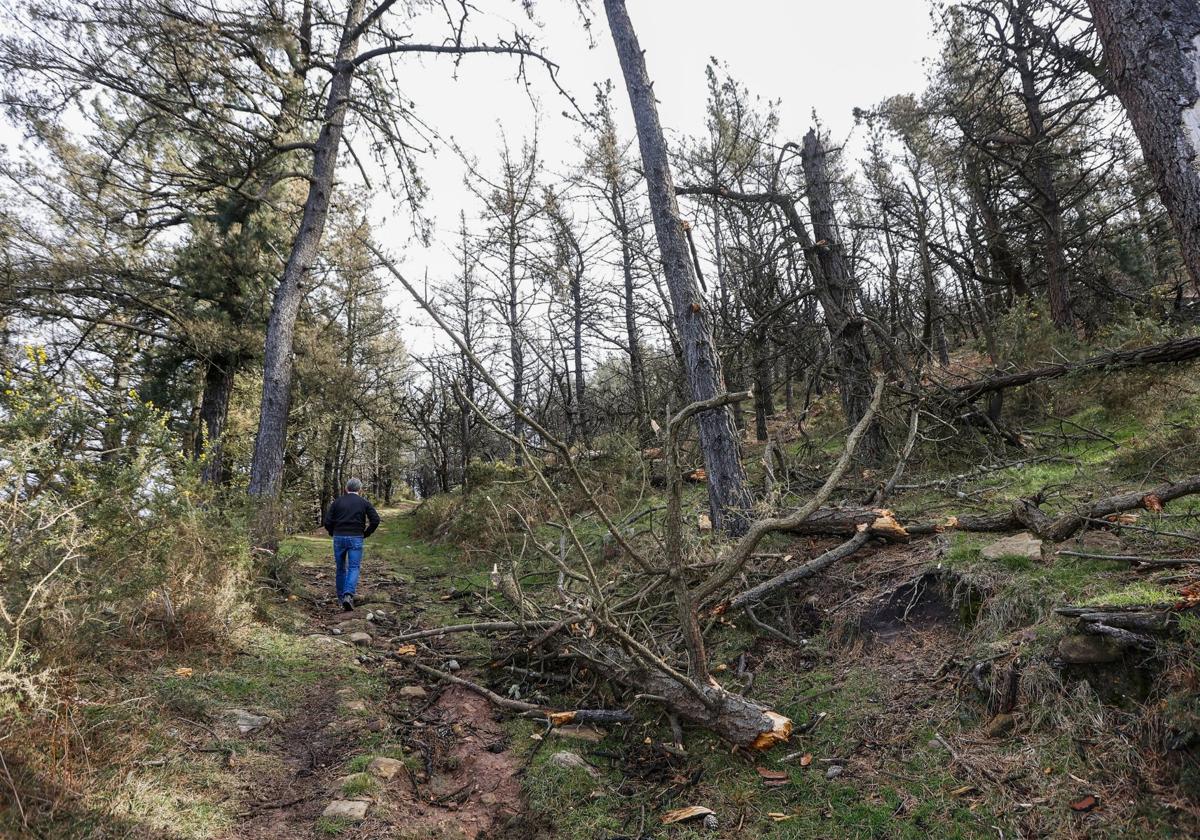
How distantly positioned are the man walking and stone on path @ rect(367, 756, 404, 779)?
376 cm

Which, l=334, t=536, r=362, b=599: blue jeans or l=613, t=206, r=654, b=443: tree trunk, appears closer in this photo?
l=334, t=536, r=362, b=599: blue jeans

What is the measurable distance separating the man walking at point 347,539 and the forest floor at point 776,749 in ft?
6.69

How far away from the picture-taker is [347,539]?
7.11m

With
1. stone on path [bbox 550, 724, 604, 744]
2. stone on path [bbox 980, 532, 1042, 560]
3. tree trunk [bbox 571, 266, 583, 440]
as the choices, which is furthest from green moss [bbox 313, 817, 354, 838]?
tree trunk [bbox 571, 266, 583, 440]

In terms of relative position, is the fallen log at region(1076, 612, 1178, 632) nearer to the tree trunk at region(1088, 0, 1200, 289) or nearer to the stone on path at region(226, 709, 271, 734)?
the tree trunk at region(1088, 0, 1200, 289)

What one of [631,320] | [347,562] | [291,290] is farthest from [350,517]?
[631,320]

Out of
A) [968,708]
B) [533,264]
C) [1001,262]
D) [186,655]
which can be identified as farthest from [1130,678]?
[533,264]

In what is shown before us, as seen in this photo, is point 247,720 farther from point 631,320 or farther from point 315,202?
point 631,320

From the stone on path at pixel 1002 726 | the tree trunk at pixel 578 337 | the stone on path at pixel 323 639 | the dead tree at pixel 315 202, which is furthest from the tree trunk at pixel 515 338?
the stone on path at pixel 1002 726

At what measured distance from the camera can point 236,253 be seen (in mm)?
11797

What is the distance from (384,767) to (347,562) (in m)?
4.20

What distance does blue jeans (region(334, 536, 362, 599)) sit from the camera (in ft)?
23.1

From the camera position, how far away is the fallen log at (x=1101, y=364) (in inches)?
214

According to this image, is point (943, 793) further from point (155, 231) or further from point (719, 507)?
point (155, 231)
